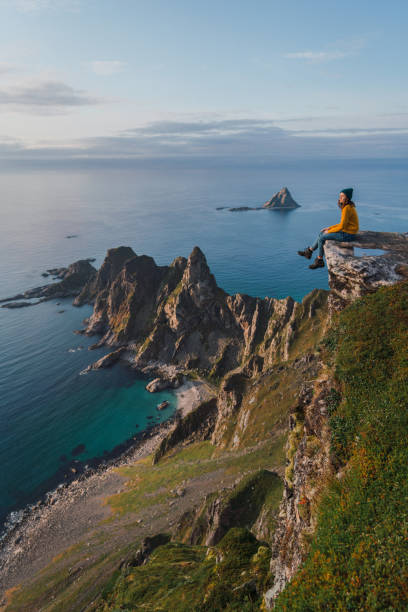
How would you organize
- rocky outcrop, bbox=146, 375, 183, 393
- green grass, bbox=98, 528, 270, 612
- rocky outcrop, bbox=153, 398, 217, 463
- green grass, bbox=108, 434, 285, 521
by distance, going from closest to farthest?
green grass, bbox=98, 528, 270, 612, green grass, bbox=108, 434, 285, 521, rocky outcrop, bbox=153, 398, 217, 463, rocky outcrop, bbox=146, 375, 183, 393

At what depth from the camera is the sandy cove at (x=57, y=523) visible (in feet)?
185

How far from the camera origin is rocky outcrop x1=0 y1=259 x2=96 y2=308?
171375mm

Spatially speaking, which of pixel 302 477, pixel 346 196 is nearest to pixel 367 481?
pixel 302 477

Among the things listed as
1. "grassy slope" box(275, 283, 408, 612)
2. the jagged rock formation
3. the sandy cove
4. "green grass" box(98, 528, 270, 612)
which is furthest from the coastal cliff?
the sandy cove

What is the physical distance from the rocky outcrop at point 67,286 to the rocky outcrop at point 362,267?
171676 millimetres

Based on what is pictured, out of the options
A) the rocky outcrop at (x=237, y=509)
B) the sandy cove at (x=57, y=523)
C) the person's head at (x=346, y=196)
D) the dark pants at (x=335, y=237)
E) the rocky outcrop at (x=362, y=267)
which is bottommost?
the sandy cove at (x=57, y=523)

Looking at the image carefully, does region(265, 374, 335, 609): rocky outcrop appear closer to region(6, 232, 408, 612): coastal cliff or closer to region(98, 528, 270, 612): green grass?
region(6, 232, 408, 612): coastal cliff

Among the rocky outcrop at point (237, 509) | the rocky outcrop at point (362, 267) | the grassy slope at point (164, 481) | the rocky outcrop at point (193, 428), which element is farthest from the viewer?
the rocky outcrop at point (193, 428)

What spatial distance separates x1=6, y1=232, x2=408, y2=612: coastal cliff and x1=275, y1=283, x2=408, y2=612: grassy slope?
0.06m

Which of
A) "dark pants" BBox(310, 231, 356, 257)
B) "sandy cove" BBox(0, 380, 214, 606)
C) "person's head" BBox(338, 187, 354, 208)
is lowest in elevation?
"sandy cove" BBox(0, 380, 214, 606)

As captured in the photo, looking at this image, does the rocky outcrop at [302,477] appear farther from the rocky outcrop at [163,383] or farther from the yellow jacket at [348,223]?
the rocky outcrop at [163,383]

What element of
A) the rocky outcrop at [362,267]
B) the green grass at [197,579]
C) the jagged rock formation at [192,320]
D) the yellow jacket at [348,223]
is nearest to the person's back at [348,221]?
the yellow jacket at [348,223]

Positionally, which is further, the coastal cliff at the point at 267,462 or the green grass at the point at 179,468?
the green grass at the point at 179,468

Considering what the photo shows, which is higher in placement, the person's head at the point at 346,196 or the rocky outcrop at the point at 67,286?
the person's head at the point at 346,196
